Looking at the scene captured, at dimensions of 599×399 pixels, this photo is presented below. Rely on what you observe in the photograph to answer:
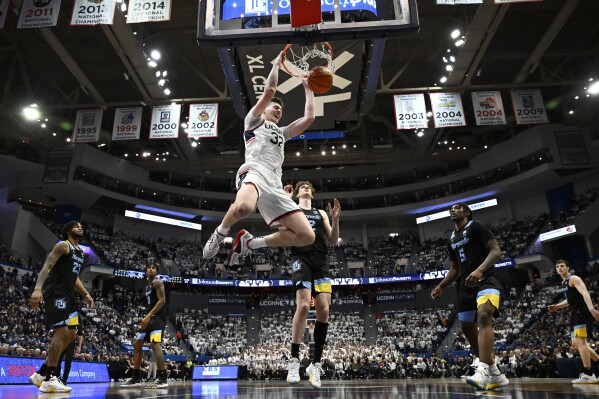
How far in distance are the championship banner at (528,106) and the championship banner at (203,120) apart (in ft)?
45.3

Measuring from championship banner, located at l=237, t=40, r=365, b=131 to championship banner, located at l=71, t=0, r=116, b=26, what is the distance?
5132mm

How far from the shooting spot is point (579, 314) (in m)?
8.37

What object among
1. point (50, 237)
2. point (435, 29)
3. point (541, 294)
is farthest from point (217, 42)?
point (50, 237)

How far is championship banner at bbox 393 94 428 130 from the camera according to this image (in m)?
19.0

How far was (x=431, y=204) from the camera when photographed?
3875cm

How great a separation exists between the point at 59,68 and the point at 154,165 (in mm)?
11425

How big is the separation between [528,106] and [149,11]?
54.7ft

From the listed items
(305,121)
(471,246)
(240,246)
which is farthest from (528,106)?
(240,246)

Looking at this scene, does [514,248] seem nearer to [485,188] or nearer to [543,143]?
[485,188]

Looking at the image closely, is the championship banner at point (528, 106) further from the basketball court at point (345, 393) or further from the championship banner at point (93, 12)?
the championship banner at point (93, 12)

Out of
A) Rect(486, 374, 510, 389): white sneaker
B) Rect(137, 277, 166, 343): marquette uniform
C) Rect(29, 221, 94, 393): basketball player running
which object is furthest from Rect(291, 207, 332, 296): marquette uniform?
Rect(137, 277, 166, 343): marquette uniform

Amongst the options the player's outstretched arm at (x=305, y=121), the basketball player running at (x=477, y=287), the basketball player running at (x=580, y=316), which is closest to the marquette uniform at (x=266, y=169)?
the player's outstretched arm at (x=305, y=121)

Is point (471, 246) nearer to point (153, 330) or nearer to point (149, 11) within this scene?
point (153, 330)

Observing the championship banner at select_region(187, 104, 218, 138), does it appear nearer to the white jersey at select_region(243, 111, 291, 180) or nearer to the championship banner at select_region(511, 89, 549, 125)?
the championship banner at select_region(511, 89, 549, 125)
